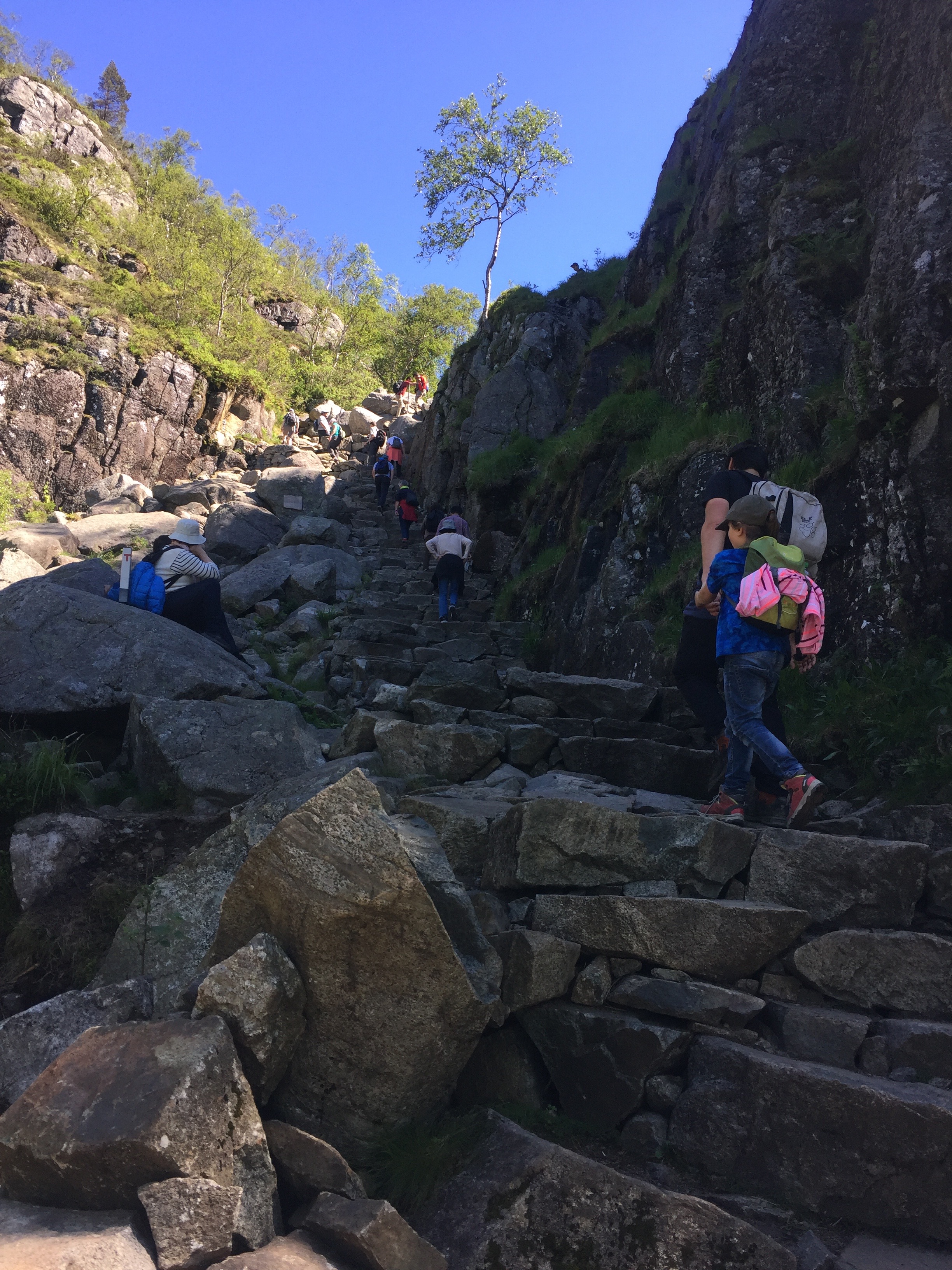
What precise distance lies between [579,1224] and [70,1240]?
1.61 metres

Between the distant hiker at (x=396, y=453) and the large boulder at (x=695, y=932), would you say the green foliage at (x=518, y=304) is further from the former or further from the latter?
the large boulder at (x=695, y=932)

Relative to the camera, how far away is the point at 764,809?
4.95 metres

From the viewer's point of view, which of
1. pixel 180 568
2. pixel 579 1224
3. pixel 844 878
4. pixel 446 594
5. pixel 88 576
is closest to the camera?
pixel 579 1224

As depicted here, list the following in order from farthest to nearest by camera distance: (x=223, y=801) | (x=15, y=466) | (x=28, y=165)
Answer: (x=28, y=165), (x=15, y=466), (x=223, y=801)

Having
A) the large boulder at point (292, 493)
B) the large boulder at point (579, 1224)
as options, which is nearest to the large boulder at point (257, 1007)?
the large boulder at point (579, 1224)

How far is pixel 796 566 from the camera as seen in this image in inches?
192

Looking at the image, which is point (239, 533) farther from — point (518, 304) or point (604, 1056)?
point (604, 1056)

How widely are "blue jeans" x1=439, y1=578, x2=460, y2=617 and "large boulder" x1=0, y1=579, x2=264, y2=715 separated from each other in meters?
5.57

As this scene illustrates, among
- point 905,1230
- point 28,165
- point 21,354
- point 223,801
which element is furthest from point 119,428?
point 905,1230

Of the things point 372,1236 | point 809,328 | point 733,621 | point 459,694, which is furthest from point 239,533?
point 372,1236

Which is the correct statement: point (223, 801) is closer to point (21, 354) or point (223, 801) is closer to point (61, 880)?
point (61, 880)

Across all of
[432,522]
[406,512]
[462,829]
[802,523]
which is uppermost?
[406,512]

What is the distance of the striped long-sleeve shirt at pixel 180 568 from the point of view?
855cm

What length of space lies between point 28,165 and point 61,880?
37.3m
